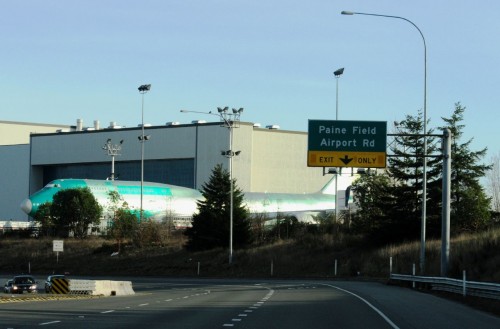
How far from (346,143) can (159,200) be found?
6438cm

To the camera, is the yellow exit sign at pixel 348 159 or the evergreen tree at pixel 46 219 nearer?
the yellow exit sign at pixel 348 159

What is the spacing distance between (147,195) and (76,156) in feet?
102

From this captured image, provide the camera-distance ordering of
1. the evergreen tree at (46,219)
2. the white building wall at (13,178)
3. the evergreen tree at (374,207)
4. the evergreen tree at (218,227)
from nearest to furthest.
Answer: the evergreen tree at (374,207)
the evergreen tree at (218,227)
the evergreen tree at (46,219)
the white building wall at (13,178)

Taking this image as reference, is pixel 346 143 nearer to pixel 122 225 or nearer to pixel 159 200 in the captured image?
pixel 122 225

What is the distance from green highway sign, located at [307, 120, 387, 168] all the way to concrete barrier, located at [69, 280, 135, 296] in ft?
35.9

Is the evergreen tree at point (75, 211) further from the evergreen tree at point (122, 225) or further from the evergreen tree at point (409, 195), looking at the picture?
the evergreen tree at point (409, 195)

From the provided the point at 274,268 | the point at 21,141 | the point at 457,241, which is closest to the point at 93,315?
the point at 457,241

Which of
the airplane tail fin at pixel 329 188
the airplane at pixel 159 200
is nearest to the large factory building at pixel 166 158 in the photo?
the airplane tail fin at pixel 329 188

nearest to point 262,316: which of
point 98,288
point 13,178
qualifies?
point 98,288

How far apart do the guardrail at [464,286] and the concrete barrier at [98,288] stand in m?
14.2

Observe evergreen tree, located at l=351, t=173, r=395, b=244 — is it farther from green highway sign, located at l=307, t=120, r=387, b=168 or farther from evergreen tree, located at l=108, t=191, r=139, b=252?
green highway sign, located at l=307, t=120, r=387, b=168

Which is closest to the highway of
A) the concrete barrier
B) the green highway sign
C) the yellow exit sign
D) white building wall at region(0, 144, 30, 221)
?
the yellow exit sign

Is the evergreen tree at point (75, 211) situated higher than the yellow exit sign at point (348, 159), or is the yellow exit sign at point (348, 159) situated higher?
the yellow exit sign at point (348, 159)

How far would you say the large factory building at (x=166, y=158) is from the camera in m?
116
